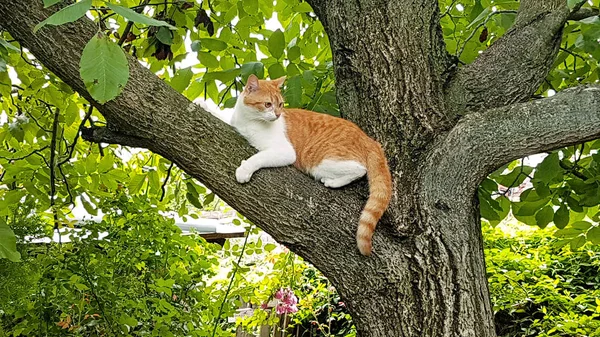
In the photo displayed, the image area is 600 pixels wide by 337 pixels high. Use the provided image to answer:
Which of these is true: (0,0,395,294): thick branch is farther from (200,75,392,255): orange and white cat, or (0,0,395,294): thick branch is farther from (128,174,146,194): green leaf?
(128,174,146,194): green leaf

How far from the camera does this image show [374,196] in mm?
1446

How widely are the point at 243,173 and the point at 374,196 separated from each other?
→ 1.09 feet

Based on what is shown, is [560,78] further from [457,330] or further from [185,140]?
[185,140]

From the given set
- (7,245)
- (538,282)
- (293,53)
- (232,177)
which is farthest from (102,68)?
(538,282)

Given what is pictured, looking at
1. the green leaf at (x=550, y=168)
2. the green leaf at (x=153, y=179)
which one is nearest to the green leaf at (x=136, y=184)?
the green leaf at (x=153, y=179)

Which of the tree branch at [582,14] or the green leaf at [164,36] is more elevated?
the tree branch at [582,14]

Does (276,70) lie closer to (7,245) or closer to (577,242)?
(7,245)

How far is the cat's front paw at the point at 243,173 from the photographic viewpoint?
1410mm

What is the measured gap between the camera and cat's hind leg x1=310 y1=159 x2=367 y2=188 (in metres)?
1.58

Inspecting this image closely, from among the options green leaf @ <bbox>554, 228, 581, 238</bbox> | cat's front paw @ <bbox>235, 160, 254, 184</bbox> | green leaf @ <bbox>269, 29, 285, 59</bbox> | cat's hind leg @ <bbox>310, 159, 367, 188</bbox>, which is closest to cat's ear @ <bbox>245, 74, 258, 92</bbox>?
green leaf @ <bbox>269, 29, 285, 59</bbox>

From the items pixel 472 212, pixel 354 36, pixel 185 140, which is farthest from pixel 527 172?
pixel 185 140

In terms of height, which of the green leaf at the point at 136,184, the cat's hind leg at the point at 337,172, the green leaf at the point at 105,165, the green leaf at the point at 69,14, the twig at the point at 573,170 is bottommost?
the green leaf at the point at 69,14

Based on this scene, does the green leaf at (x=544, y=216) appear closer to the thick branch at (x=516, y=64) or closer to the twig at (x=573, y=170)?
the twig at (x=573, y=170)

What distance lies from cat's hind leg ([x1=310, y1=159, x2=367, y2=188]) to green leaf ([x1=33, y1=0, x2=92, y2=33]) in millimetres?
932
